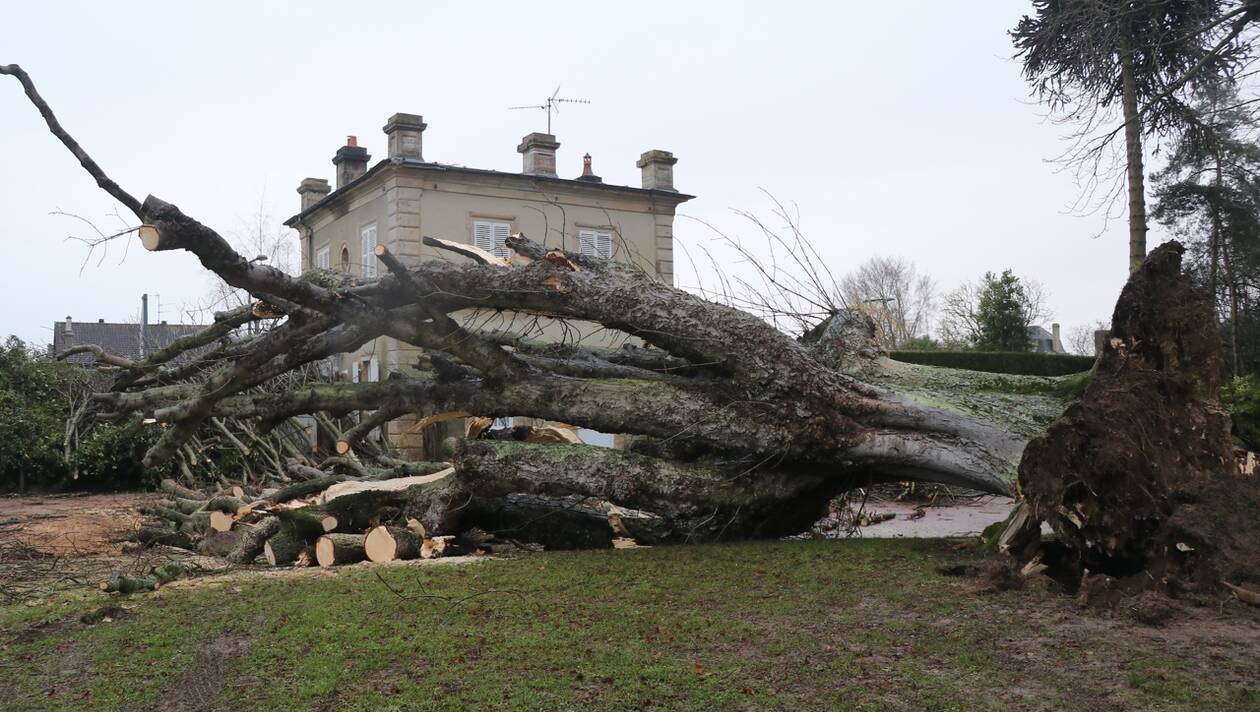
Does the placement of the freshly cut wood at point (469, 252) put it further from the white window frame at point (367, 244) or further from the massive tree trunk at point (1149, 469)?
the white window frame at point (367, 244)

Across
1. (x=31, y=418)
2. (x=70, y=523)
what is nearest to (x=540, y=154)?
(x=31, y=418)

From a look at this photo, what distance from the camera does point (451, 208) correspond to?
22750mm

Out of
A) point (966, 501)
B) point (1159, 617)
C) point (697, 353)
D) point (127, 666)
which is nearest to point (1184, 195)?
point (966, 501)

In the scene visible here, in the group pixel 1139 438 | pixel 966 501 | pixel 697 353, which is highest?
pixel 697 353

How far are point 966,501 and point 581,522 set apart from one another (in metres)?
7.66

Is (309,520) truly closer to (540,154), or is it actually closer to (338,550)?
(338,550)

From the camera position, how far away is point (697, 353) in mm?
9172

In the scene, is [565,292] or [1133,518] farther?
[565,292]

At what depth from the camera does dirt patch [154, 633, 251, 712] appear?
4.81 metres

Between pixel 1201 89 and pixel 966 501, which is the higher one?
pixel 1201 89

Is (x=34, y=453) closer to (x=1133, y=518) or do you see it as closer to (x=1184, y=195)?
(x=1133, y=518)

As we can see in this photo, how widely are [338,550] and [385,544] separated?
1.26ft

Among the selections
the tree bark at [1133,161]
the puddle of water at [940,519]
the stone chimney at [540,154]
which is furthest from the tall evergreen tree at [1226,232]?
the stone chimney at [540,154]

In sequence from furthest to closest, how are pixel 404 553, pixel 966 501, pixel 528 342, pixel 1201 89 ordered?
pixel 966 501 < pixel 1201 89 < pixel 528 342 < pixel 404 553
